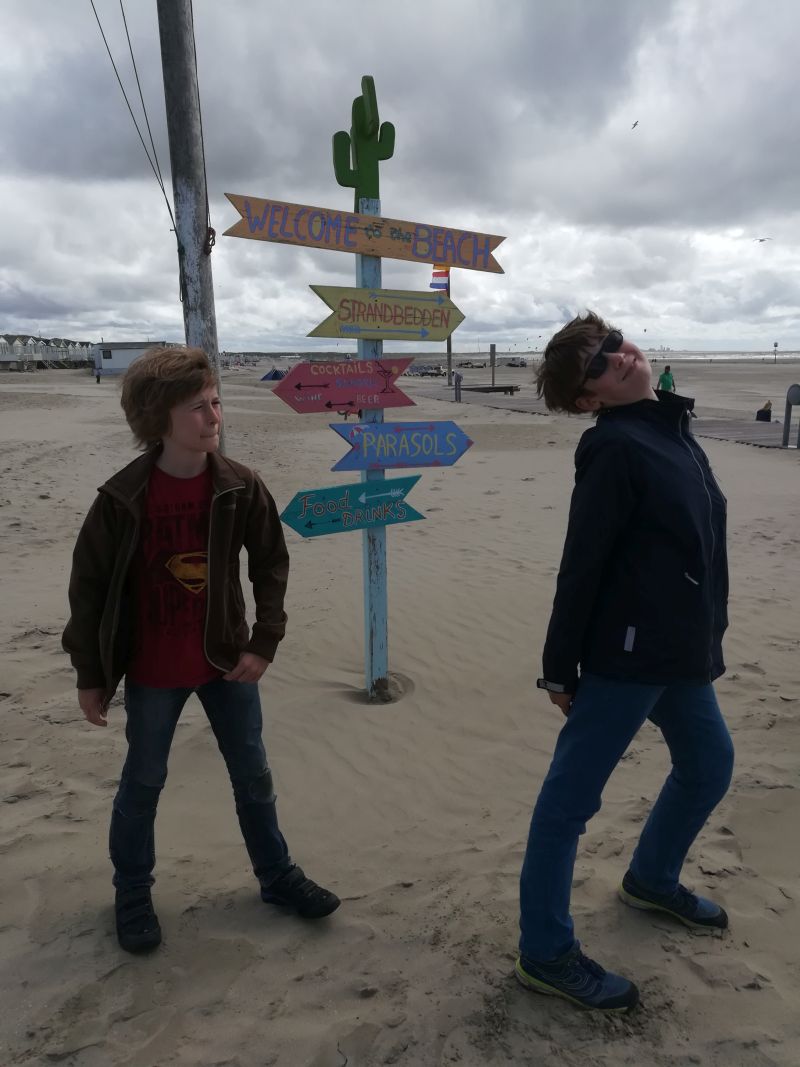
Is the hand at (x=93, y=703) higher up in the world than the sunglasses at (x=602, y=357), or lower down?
lower down

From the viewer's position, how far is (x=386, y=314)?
358 centimetres

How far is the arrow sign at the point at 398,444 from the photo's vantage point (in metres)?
3.52

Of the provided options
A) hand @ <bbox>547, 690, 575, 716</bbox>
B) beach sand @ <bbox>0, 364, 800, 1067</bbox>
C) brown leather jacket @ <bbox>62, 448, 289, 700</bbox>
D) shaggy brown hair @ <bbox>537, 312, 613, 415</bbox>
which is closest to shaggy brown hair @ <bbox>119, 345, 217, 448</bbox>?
brown leather jacket @ <bbox>62, 448, 289, 700</bbox>

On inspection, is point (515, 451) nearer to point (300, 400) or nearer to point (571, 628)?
point (300, 400)

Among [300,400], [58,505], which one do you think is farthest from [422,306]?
[58,505]

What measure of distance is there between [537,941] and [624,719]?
27.8 inches

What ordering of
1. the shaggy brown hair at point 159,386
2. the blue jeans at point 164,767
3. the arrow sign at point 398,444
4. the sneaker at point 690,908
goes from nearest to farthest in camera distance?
the shaggy brown hair at point 159,386
the blue jeans at point 164,767
the sneaker at point 690,908
the arrow sign at point 398,444

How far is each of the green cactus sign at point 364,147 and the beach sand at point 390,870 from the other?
2812 millimetres

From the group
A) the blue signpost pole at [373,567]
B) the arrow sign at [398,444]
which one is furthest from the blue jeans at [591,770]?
the blue signpost pole at [373,567]

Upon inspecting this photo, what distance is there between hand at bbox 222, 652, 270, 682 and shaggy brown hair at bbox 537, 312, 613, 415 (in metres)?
1.17

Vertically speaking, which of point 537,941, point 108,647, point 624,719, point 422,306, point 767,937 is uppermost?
point 422,306

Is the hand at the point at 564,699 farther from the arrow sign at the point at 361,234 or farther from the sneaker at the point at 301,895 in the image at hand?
the arrow sign at the point at 361,234

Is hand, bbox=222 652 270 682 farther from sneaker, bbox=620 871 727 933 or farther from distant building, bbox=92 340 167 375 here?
distant building, bbox=92 340 167 375

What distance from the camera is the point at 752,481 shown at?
10328 millimetres
